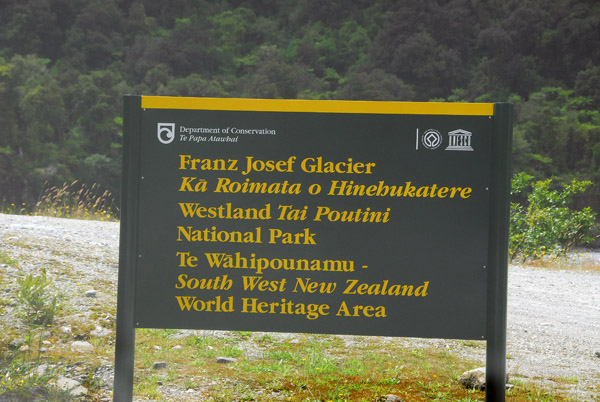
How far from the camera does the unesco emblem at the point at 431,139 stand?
3.34 m

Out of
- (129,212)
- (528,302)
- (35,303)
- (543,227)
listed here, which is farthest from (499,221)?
(543,227)

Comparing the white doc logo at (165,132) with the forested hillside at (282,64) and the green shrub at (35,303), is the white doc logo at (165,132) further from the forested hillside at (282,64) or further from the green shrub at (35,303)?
A: the forested hillside at (282,64)

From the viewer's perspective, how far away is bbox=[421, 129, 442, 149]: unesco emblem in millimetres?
3342

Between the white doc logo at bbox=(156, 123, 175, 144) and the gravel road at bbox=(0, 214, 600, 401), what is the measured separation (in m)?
2.83

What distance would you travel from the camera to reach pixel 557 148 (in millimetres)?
27062

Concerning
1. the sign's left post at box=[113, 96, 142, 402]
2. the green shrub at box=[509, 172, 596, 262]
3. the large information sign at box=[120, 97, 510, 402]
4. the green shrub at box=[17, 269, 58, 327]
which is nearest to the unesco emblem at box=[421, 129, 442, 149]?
the large information sign at box=[120, 97, 510, 402]

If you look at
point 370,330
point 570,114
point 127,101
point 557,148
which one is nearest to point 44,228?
point 127,101

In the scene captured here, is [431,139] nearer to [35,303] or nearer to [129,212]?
[129,212]

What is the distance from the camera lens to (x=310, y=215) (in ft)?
11.1

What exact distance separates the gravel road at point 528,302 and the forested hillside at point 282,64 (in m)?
17.5

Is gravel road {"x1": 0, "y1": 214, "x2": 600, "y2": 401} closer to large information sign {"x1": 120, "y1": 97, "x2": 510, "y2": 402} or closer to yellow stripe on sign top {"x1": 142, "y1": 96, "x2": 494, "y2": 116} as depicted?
large information sign {"x1": 120, "y1": 97, "x2": 510, "y2": 402}

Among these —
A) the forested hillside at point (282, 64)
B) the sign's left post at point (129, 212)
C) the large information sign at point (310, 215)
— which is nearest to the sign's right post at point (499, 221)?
the large information sign at point (310, 215)

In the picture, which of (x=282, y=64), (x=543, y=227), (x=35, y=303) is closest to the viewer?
(x=35, y=303)

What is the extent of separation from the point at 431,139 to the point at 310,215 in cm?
73
